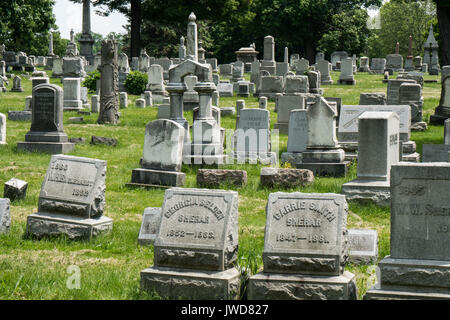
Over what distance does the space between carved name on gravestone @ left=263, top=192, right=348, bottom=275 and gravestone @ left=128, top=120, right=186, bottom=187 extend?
21.3ft

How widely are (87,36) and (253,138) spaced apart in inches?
1290

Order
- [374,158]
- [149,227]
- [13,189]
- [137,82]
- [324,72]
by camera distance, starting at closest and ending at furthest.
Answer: [149,227] → [13,189] → [374,158] → [137,82] → [324,72]

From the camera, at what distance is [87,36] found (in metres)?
47.9

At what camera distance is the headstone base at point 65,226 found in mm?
9750

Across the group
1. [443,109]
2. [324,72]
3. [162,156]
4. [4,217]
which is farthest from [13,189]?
[324,72]

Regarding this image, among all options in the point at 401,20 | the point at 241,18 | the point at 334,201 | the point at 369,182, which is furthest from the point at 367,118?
the point at 401,20

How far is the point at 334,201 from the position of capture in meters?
7.26

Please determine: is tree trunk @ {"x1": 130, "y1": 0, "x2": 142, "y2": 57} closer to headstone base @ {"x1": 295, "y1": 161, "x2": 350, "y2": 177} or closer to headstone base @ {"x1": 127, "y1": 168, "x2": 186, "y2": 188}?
headstone base @ {"x1": 295, "y1": 161, "x2": 350, "y2": 177}

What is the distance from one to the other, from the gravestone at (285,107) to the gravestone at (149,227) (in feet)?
41.6

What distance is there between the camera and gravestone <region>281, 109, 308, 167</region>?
17.2 meters

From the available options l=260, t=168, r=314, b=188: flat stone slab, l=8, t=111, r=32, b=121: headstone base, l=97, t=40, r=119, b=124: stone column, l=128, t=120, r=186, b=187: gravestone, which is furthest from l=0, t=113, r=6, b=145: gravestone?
l=260, t=168, r=314, b=188: flat stone slab

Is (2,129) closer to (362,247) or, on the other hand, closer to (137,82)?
(362,247)
